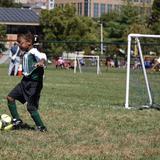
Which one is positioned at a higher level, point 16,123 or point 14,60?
point 16,123

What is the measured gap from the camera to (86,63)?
150 feet

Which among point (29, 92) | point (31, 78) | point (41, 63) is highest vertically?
point (41, 63)

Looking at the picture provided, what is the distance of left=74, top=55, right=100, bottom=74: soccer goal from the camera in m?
43.5

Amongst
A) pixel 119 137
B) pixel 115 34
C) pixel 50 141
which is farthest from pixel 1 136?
pixel 115 34

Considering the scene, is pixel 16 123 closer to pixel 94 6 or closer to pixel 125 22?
pixel 125 22

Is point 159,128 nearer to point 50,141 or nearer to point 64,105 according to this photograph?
point 50,141

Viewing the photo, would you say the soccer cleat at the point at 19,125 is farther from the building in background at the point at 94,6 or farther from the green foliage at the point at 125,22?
the building in background at the point at 94,6

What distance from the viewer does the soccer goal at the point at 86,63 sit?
4347cm

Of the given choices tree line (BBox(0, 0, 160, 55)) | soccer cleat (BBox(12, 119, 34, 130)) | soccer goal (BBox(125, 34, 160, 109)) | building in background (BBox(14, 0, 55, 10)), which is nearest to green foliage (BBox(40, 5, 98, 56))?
tree line (BBox(0, 0, 160, 55))

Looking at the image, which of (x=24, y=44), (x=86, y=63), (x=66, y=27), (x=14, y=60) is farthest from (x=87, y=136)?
(x=66, y=27)

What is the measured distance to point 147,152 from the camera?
8.52 meters

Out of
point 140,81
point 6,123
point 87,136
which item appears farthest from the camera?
point 140,81

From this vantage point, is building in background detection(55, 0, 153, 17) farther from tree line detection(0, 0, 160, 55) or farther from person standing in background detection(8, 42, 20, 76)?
person standing in background detection(8, 42, 20, 76)

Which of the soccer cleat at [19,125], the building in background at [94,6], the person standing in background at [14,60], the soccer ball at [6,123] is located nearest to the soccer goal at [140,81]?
the soccer cleat at [19,125]
